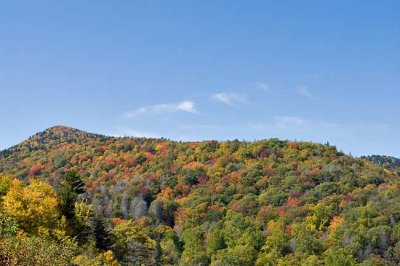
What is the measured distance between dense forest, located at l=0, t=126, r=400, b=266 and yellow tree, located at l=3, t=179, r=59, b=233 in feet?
0.35

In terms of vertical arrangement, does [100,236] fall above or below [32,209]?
below

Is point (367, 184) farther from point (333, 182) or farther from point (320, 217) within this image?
point (320, 217)

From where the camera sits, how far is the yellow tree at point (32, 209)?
46981 millimetres

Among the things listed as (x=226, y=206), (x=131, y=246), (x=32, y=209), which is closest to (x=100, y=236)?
(x=32, y=209)

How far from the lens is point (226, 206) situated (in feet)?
500

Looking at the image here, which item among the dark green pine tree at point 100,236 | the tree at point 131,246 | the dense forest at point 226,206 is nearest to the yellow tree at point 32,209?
the dense forest at point 226,206

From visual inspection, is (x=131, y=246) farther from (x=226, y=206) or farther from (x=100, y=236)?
(x=226, y=206)

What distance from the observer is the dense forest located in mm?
58531

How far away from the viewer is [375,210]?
12194 centimetres

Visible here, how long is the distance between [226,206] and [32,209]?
4238 inches

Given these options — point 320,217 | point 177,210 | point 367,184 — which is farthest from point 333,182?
point 177,210

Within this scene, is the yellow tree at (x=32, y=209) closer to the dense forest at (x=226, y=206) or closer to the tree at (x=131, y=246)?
the dense forest at (x=226, y=206)

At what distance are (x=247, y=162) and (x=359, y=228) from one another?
6909cm

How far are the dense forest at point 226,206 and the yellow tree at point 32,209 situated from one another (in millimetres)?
106
